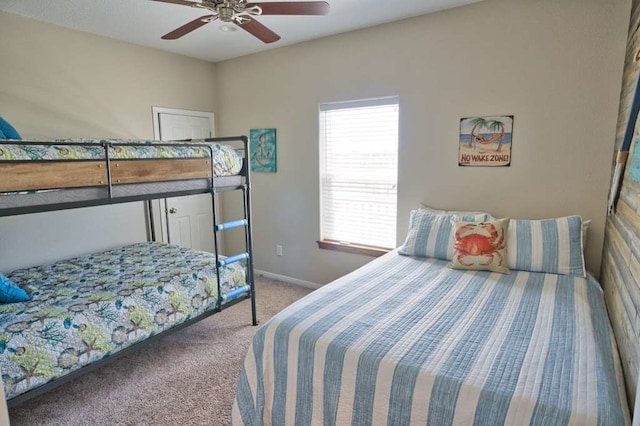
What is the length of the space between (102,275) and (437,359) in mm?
2473

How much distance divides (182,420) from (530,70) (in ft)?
10.5

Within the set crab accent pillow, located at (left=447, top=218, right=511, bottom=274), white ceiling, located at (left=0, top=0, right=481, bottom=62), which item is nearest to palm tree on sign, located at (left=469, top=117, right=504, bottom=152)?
crab accent pillow, located at (left=447, top=218, right=511, bottom=274)

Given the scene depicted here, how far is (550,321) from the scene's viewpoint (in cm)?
165

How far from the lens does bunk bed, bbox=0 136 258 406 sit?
1.76m

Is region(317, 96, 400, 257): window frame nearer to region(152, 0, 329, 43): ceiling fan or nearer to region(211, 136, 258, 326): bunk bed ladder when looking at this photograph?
region(211, 136, 258, 326): bunk bed ladder

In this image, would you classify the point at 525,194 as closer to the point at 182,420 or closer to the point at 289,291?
the point at 289,291

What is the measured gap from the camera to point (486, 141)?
275cm

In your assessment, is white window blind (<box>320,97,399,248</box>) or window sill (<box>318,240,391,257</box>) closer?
white window blind (<box>320,97,399,248</box>)

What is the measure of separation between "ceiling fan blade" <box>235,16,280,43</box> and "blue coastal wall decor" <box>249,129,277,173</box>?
1.57 meters

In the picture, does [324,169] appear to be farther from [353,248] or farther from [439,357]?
[439,357]

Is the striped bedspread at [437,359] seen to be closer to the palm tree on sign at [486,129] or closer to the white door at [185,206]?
the palm tree on sign at [486,129]

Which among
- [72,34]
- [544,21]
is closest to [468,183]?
[544,21]

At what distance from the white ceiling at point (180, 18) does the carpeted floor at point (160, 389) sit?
Answer: 2602 mm

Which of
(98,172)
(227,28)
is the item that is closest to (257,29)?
(227,28)
